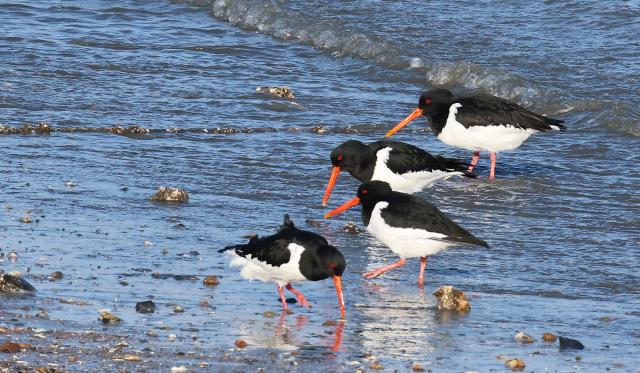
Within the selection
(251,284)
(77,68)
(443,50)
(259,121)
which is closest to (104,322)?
(251,284)

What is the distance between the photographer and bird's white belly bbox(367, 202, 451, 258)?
6.58m

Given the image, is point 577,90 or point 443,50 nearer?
point 577,90

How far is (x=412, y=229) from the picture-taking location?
6582 millimetres

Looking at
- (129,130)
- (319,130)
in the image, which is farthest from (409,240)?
(129,130)

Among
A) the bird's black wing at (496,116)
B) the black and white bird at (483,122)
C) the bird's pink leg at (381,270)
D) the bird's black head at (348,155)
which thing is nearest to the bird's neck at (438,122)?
the black and white bird at (483,122)

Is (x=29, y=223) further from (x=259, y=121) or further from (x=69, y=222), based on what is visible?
(x=259, y=121)

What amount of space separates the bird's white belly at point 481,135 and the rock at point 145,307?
4.15 metres

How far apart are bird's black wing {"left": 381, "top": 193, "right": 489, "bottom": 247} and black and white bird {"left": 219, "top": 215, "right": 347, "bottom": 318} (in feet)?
2.14

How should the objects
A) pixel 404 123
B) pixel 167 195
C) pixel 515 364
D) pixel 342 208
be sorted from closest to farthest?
pixel 515 364 → pixel 342 208 → pixel 167 195 → pixel 404 123

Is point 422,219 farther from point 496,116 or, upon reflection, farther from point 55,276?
point 496,116

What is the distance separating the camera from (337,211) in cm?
748

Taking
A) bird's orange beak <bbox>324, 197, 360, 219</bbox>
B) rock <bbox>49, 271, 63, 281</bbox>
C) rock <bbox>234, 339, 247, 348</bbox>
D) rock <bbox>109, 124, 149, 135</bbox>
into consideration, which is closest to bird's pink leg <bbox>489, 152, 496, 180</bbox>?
bird's orange beak <bbox>324, 197, 360, 219</bbox>

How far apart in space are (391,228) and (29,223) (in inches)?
85.9

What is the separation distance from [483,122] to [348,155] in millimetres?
1535
